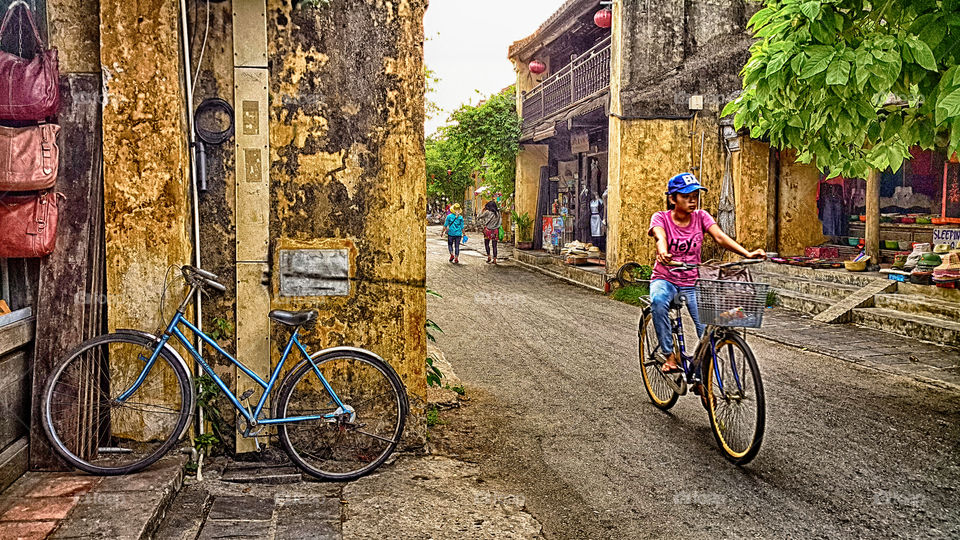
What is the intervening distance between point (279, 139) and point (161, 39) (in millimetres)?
811

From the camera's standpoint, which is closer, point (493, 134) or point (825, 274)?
point (825, 274)

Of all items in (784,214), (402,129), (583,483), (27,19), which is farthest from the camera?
(784,214)

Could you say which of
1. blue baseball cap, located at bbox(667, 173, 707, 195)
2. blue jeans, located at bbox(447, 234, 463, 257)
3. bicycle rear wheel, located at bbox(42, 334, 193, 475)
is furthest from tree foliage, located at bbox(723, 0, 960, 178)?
blue jeans, located at bbox(447, 234, 463, 257)

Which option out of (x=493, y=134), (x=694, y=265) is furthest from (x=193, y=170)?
(x=493, y=134)

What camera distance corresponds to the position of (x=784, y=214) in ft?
48.1

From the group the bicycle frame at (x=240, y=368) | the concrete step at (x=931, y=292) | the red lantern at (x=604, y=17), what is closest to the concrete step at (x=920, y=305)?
the concrete step at (x=931, y=292)

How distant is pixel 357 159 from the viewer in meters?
4.51

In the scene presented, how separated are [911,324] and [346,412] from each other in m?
7.72

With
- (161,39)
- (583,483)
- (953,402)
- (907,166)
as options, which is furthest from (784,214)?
(161,39)

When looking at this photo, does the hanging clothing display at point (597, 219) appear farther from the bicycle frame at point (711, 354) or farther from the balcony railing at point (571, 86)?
the bicycle frame at point (711, 354)

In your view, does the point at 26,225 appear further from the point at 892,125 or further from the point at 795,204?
the point at 795,204

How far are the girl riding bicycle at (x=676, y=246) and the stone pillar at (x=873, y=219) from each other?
7781mm

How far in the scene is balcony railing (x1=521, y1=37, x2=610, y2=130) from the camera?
1641cm

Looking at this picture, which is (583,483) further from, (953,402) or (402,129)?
(953,402)
